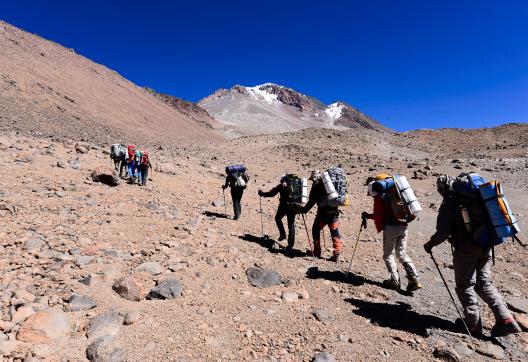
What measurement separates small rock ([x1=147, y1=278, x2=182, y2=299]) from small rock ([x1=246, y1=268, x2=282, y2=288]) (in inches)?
49.7

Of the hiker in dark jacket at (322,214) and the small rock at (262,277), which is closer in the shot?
the small rock at (262,277)

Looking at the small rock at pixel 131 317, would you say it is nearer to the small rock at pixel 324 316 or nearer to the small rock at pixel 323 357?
the small rock at pixel 323 357

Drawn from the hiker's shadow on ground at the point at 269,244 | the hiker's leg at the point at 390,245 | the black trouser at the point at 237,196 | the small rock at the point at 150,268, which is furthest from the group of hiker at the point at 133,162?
the hiker's leg at the point at 390,245

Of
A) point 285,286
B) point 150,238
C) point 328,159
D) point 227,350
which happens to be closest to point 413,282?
point 285,286

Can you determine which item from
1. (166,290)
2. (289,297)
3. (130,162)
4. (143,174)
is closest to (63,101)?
(130,162)

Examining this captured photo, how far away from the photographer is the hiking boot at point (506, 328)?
4214mm

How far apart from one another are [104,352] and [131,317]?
0.62 metres

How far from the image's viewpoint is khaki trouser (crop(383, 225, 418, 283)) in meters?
5.67

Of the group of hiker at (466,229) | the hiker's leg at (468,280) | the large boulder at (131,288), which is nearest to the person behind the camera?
the group of hiker at (466,229)

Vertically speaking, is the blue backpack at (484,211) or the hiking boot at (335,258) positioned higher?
the blue backpack at (484,211)

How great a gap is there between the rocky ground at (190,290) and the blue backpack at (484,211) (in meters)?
1.42

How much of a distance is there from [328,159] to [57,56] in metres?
48.0

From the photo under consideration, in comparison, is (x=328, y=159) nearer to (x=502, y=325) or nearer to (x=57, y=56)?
(x=502, y=325)

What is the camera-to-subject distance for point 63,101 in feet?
112
